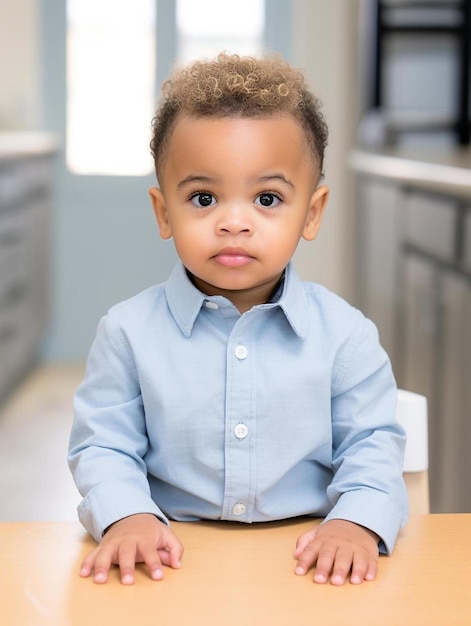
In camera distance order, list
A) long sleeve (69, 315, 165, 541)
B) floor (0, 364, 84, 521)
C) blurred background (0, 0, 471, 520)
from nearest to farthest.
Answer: long sleeve (69, 315, 165, 541)
blurred background (0, 0, 471, 520)
floor (0, 364, 84, 521)

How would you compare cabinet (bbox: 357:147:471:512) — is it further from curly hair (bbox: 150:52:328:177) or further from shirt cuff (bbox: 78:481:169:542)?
shirt cuff (bbox: 78:481:169:542)

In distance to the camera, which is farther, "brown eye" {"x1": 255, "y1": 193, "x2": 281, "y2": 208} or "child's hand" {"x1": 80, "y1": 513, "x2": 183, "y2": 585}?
"brown eye" {"x1": 255, "y1": 193, "x2": 281, "y2": 208}

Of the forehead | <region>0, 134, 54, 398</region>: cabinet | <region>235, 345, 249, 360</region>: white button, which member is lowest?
<region>0, 134, 54, 398</region>: cabinet

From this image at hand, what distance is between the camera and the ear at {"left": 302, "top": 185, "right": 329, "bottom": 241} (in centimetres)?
96

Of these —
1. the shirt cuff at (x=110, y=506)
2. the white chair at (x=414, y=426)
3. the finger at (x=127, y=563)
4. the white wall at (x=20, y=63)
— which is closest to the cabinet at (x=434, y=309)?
the white chair at (x=414, y=426)

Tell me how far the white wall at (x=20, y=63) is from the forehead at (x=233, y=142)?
4987mm

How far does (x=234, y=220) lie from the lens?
2.77 ft

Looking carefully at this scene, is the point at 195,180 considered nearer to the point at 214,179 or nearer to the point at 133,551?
the point at 214,179

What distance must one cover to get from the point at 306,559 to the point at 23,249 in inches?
163

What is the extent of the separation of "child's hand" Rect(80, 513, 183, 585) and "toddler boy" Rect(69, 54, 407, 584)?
0.11 ft

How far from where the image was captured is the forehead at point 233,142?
2.76ft

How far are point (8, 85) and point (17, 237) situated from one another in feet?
4.64

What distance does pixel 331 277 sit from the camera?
5023mm

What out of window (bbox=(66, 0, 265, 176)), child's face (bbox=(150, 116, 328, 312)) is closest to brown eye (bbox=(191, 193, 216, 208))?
child's face (bbox=(150, 116, 328, 312))
